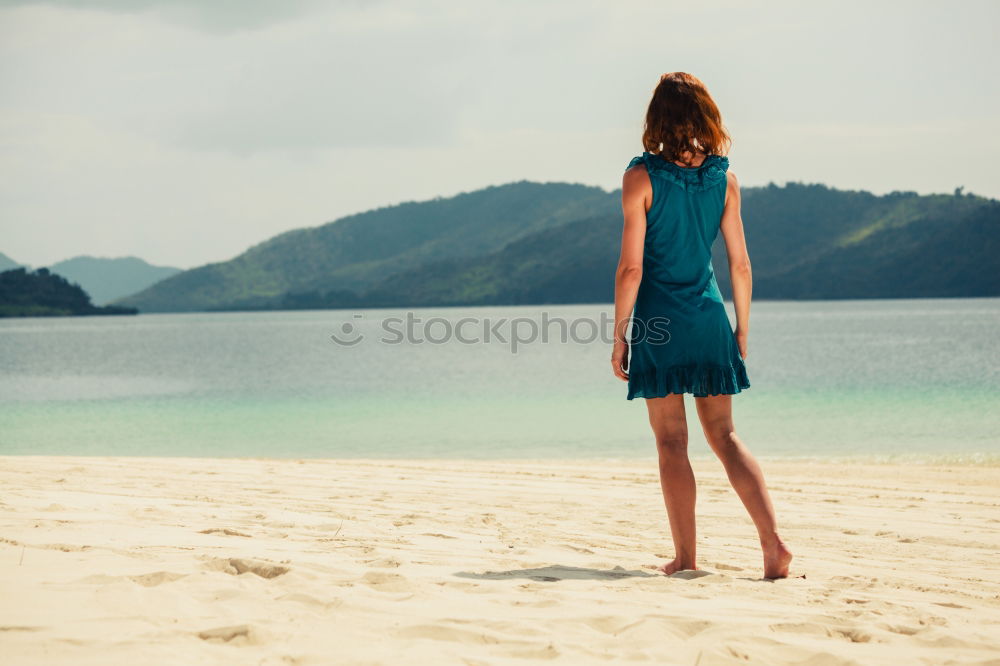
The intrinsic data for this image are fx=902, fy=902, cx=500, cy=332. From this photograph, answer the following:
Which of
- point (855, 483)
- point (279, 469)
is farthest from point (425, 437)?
point (855, 483)

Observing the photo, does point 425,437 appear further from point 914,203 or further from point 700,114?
point 914,203

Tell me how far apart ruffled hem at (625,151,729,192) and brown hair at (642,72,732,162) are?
4 cm

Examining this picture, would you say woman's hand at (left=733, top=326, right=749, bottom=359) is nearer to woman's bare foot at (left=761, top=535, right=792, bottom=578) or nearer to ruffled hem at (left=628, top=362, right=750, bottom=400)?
ruffled hem at (left=628, top=362, right=750, bottom=400)

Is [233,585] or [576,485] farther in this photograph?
[576,485]

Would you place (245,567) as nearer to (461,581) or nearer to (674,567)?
(461,581)

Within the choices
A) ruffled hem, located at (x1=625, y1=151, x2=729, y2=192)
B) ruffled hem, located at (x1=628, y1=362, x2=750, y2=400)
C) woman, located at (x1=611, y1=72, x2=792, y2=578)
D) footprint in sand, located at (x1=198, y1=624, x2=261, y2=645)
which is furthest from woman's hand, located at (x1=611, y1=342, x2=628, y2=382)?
footprint in sand, located at (x1=198, y1=624, x2=261, y2=645)

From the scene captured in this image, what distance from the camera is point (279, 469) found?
8.64 metres

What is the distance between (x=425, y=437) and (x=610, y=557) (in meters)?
13.0

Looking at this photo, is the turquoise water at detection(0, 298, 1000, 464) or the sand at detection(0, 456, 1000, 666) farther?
the turquoise water at detection(0, 298, 1000, 464)

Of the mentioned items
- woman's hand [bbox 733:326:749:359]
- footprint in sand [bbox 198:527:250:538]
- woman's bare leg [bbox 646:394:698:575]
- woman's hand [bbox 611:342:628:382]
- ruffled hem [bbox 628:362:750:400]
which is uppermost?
woman's hand [bbox 733:326:749:359]

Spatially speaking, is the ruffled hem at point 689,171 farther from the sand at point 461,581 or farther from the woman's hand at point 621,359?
the sand at point 461,581

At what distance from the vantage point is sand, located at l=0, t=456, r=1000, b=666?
2.80 meters

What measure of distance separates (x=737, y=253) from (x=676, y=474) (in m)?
1.03

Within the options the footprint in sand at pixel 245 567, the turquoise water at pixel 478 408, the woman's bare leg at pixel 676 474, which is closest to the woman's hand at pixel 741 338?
the woman's bare leg at pixel 676 474
